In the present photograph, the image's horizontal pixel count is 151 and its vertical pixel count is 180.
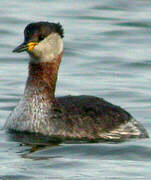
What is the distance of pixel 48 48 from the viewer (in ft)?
51.0

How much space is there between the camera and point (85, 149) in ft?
48.3

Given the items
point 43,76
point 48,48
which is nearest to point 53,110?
point 43,76

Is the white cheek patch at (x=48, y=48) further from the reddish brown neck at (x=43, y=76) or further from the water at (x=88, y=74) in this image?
the water at (x=88, y=74)

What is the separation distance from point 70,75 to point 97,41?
11.8ft

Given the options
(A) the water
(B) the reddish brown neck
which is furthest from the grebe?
(A) the water

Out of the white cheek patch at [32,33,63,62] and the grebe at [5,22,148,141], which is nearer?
the grebe at [5,22,148,141]

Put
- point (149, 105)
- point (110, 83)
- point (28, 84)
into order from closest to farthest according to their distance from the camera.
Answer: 1. point (28, 84)
2. point (149, 105)
3. point (110, 83)

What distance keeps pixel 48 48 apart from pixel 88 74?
5.03m

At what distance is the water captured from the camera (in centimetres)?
1362

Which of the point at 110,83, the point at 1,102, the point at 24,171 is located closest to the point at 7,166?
the point at 24,171

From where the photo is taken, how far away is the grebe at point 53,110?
15.1m

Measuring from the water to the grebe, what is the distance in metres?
0.27

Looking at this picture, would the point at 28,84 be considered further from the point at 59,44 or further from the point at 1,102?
the point at 1,102

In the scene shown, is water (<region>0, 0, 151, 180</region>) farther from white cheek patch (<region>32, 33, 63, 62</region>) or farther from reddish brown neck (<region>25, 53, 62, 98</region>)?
white cheek patch (<region>32, 33, 63, 62</region>)
